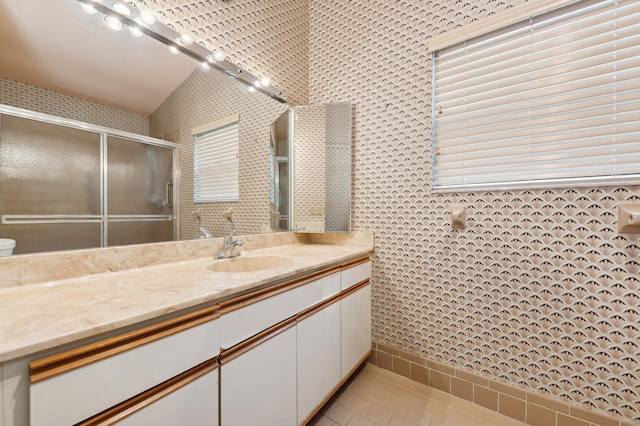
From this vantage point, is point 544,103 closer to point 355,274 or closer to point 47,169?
point 355,274

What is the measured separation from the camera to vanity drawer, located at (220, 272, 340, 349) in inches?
35.7

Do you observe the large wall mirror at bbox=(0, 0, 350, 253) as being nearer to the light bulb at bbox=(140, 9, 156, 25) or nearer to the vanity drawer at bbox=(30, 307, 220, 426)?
the light bulb at bbox=(140, 9, 156, 25)

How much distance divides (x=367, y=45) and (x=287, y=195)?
4.09 feet

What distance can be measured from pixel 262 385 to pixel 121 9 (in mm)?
1639

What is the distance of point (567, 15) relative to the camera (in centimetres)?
130

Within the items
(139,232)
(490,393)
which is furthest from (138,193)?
(490,393)

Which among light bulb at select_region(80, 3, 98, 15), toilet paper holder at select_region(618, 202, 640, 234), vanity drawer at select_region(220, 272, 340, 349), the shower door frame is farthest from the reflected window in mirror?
toilet paper holder at select_region(618, 202, 640, 234)

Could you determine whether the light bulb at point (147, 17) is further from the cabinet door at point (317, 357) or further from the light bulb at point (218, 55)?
the cabinet door at point (317, 357)

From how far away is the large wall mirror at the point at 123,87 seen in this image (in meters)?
0.92

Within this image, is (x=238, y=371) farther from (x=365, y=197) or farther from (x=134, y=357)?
(x=365, y=197)

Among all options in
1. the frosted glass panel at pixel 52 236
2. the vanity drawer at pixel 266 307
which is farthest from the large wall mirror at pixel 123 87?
the vanity drawer at pixel 266 307

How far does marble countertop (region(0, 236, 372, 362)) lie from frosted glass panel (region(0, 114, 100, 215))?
11.1 inches

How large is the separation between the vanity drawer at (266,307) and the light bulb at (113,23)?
4.07 feet

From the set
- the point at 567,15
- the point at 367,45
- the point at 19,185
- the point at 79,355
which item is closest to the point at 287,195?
the point at 367,45
